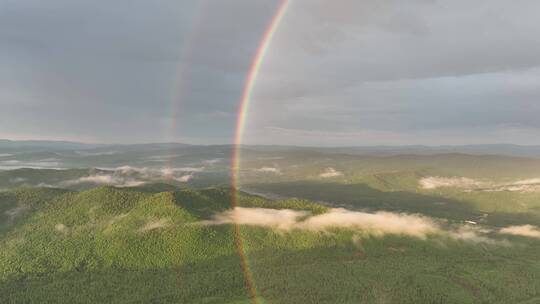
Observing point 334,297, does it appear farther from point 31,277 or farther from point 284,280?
point 31,277

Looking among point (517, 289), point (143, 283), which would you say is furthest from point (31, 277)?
point (517, 289)

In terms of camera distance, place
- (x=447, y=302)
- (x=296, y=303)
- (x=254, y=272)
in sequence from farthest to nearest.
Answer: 1. (x=254, y=272)
2. (x=447, y=302)
3. (x=296, y=303)

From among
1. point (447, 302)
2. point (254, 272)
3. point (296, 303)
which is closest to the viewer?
point (296, 303)

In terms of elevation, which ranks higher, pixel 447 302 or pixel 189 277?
pixel 189 277

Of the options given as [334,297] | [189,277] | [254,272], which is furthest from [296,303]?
[189,277]

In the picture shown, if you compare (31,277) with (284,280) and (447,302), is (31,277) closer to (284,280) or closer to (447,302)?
(284,280)

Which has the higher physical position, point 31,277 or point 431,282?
point 31,277

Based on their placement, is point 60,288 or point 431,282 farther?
point 431,282

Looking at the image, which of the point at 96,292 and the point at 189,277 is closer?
the point at 96,292
